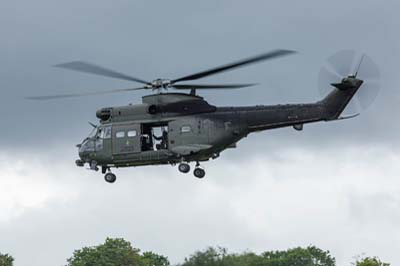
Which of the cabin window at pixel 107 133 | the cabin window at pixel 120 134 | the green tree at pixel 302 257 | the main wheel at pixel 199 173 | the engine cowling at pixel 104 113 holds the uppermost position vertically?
the green tree at pixel 302 257

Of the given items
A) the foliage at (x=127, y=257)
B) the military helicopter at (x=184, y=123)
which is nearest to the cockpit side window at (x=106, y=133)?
the military helicopter at (x=184, y=123)

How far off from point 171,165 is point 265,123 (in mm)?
6552

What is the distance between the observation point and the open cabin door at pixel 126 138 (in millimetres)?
112312

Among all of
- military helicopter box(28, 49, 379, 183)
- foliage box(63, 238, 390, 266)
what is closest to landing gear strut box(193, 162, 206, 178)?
military helicopter box(28, 49, 379, 183)

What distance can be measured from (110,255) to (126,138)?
252 feet

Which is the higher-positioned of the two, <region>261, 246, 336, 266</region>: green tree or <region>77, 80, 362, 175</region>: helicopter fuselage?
<region>261, 246, 336, 266</region>: green tree

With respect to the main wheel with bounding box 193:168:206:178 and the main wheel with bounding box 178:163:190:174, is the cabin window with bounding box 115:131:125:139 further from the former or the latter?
the main wheel with bounding box 193:168:206:178

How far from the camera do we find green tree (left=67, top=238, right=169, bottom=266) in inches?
7328

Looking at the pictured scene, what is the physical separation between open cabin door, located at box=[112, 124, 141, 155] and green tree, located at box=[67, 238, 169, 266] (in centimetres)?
7210

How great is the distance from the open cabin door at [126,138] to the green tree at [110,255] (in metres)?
72.1

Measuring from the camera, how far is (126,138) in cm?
11281

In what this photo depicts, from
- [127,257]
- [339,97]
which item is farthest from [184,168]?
[127,257]

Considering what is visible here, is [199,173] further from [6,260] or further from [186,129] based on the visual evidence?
[6,260]

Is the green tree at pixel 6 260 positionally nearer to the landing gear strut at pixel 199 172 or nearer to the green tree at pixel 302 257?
the green tree at pixel 302 257
